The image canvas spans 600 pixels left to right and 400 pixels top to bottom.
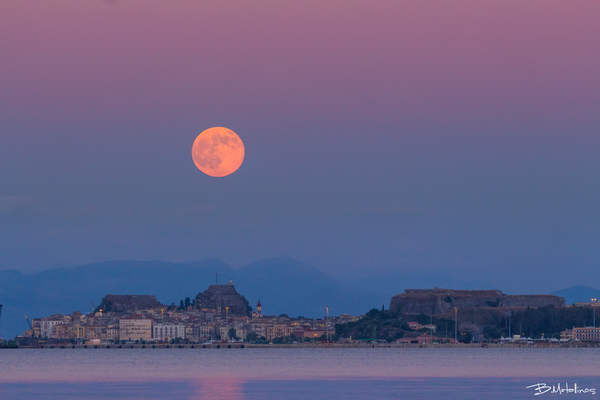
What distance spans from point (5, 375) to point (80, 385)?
23.2 m

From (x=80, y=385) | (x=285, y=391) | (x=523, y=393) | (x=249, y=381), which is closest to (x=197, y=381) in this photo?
(x=249, y=381)

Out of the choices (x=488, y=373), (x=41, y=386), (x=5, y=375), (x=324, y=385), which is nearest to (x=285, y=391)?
(x=324, y=385)

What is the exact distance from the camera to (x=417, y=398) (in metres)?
63.7

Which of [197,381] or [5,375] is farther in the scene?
[5,375]

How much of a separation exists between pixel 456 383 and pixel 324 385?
416 inches

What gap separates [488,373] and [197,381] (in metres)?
30.4

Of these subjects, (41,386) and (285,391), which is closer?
(285,391)

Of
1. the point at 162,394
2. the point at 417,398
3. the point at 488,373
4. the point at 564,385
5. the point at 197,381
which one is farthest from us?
the point at 488,373

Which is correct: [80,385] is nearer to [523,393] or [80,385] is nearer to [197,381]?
[197,381]

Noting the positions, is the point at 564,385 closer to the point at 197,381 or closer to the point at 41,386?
the point at 197,381

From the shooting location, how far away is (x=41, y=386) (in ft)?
257

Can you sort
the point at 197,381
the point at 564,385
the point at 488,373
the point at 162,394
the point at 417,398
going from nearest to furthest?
the point at 417,398 < the point at 162,394 < the point at 564,385 < the point at 197,381 < the point at 488,373

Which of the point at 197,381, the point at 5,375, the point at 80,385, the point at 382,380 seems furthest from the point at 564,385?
the point at 5,375

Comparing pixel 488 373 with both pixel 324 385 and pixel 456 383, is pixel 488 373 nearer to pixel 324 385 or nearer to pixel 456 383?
pixel 456 383
